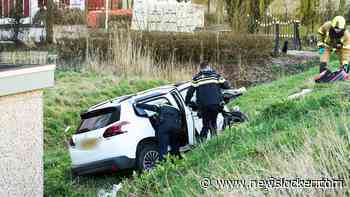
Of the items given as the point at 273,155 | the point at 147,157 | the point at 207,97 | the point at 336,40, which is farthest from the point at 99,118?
the point at 336,40

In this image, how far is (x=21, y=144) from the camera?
7.01m

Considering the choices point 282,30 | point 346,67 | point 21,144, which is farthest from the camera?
point 282,30

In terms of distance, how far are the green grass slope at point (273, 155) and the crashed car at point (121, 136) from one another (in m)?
1.48

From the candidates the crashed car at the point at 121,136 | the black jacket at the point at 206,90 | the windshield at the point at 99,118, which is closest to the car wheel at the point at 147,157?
the crashed car at the point at 121,136

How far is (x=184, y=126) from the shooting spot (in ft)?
34.8

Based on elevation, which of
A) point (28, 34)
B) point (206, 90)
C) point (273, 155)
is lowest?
point (273, 155)

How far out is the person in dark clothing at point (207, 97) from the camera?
1048 centimetres

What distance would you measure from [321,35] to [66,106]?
20.2 ft

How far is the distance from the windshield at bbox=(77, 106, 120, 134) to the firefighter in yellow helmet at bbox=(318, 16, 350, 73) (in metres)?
5.89

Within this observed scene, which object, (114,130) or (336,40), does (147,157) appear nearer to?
(114,130)

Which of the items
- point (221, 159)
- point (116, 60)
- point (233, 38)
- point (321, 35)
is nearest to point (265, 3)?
point (233, 38)

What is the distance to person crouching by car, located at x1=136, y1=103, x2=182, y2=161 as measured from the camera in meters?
9.88

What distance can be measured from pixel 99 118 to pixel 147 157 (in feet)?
3.33

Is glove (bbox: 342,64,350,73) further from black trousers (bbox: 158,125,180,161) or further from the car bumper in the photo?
the car bumper
